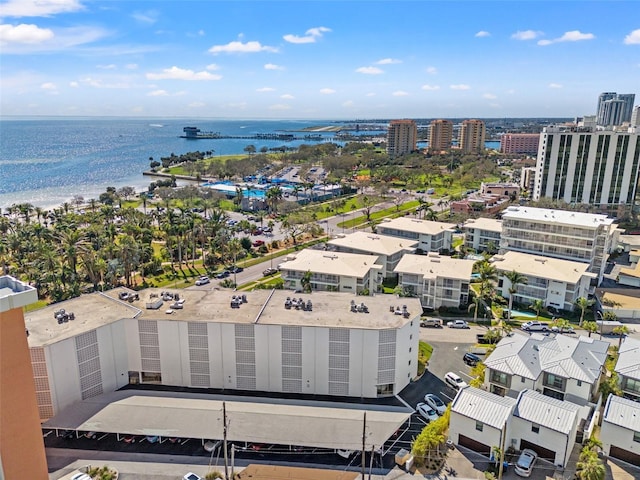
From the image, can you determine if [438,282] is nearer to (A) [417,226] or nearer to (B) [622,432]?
(A) [417,226]

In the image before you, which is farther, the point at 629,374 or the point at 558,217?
the point at 558,217

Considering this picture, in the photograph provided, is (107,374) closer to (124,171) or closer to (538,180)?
(538,180)

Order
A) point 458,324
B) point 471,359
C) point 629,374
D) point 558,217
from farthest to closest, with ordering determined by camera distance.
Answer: point 558,217 < point 458,324 < point 471,359 < point 629,374

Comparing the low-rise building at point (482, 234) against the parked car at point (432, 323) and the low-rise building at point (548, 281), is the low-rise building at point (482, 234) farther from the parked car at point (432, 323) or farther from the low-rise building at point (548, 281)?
the parked car at point (432, 323)

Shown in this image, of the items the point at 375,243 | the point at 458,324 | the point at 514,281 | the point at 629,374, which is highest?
the point at 375,243

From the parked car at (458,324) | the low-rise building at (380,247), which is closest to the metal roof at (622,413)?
the parked car at (458,324)

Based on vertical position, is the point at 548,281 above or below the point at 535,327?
above

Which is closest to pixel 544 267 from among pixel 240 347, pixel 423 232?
pixel 423 232
